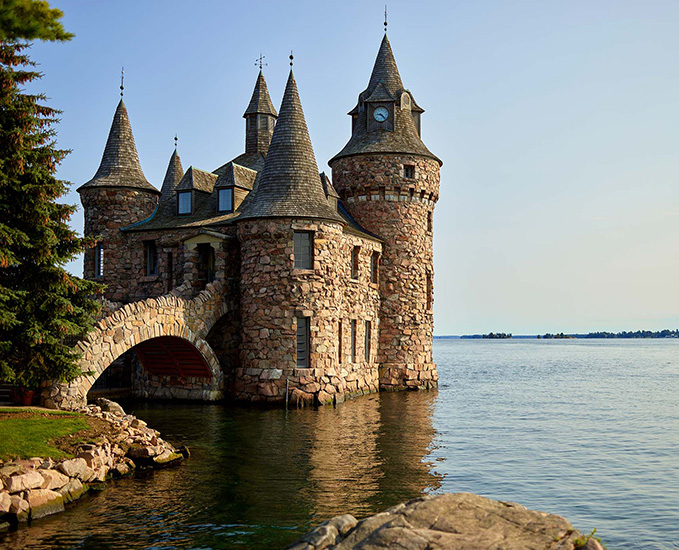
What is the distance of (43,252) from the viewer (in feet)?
67.7

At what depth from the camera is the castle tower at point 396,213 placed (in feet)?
126

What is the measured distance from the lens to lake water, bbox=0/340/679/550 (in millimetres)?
13758

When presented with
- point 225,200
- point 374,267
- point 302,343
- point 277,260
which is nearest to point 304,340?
Answer: point 302,343

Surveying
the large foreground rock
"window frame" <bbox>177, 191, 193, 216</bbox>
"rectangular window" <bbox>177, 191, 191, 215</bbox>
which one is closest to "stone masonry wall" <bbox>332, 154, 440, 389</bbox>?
"window frame" <bbox>177, 191, 193, 216</bbox>

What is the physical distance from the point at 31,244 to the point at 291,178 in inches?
527

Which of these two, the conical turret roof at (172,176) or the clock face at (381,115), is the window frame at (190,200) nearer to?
the conical turret roof at (172,176)

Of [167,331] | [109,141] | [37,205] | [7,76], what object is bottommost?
[167,331]

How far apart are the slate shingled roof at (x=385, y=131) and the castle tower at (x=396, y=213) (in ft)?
0.20

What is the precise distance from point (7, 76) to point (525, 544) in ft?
58.8

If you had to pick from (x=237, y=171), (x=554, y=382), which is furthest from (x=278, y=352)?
(x=554, y=382)

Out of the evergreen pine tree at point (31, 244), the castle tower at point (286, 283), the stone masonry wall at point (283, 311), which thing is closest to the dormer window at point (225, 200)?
the castle tower at point (286, 283)

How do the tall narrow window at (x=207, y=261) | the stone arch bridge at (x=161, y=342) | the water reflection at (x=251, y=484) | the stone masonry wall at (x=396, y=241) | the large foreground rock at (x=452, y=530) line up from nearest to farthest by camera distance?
the large foreground rock at (x=452, y=530) < the water reflection at (x=251, y=484) < the stone arch bridge at (x=161, y=342) < the tall narrow window at (x=207, y=261) < the stone masonry wall at (x=396, y=241)

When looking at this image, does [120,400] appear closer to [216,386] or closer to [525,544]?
[216,386]

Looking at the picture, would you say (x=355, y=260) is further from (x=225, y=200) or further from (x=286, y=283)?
(x=225, y=200)
